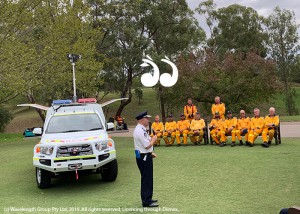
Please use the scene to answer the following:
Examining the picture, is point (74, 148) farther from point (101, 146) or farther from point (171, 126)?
point (171, 126)

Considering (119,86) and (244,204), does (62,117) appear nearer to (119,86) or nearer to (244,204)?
(244,204)

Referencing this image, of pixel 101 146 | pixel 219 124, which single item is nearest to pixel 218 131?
pixel 219 124

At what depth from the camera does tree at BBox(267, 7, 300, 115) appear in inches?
1602

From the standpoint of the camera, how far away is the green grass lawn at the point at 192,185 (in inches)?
297

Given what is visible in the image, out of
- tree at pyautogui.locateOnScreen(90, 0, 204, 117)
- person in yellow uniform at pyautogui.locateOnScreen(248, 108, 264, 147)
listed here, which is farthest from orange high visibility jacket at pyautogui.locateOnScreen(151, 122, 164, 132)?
tree at pyautogui.locateOnScreen(90, 0, 204, 117)

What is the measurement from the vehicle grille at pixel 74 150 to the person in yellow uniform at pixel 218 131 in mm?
7457

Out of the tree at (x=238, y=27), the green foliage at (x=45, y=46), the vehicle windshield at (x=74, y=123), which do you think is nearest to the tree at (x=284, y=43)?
the tree at (x=238, y=27)

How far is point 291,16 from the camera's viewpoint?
133 feet

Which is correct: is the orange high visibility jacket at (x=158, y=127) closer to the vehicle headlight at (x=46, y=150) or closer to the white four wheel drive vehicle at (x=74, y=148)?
the white four wheel drive vehicle at (x=74, y=148)

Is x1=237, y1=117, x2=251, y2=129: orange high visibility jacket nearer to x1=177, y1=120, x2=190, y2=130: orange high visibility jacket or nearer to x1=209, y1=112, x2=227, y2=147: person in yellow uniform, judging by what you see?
x1=209, y1=112, x2=227, y2=147: person in yellow uniform

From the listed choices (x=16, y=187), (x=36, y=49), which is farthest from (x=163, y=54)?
(x=16, y=187)

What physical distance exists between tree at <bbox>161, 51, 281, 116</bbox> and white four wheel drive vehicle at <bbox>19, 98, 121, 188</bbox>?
66.4 ft

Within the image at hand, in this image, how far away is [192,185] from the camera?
Result: 903 centimetres

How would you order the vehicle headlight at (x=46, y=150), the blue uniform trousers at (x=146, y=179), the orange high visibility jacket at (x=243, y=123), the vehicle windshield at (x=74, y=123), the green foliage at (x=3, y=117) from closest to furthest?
the blue uniform trousers at (x=146, y=179)
the vehicle headlight at (x=46, y=150)
the vehicle windshield at (x=74, y=123)
the orange high visibility jacket at (x=243, y=123)
the green foliage at (x=3, y=117)
